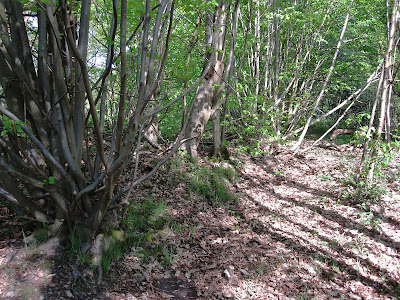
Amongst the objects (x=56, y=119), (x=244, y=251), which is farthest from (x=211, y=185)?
(x=56, y=119)

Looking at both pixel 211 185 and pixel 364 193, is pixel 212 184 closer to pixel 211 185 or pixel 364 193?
pixel 211 185

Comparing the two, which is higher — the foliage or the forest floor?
the foliage

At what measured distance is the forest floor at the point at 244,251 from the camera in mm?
3117

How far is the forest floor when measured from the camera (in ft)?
10.2

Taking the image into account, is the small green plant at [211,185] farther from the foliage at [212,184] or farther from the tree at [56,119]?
the tree at [56,119]

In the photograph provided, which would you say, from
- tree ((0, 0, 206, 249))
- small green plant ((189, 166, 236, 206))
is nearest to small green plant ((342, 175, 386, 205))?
small green plant ((189, 166, 236, 206))

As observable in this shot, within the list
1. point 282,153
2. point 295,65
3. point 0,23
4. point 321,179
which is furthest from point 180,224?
point 295,65

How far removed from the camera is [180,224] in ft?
16.0

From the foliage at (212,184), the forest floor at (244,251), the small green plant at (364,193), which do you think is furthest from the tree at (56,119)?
the small green plant at (364,193)

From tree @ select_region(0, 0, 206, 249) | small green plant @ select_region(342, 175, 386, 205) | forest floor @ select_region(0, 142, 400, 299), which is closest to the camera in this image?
tree @ select_region(0, 0, 206, 249)

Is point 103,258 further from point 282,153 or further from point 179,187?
point 282,153

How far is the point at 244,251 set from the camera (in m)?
4.56

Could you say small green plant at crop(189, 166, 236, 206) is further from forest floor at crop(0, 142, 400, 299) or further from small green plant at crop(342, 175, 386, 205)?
small green plant at crop(342, 175, 386, 205)

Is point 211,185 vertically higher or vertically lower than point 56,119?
lower
